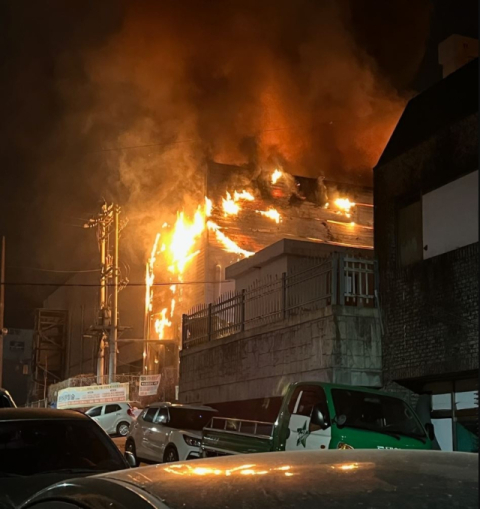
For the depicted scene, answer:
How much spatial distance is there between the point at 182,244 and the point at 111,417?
7554 mm

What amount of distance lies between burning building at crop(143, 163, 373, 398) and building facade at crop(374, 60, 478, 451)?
46.8ft

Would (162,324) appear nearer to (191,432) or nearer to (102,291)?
(102,291)

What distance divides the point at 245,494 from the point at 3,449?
192 inches

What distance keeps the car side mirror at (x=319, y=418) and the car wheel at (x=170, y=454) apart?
5368mm

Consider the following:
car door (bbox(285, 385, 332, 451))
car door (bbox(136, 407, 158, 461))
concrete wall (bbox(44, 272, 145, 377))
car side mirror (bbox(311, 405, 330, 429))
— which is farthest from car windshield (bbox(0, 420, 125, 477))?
concrete wall (bbox(44, 272, 145, 377))

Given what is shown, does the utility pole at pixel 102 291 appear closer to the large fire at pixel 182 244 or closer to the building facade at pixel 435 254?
the large fire at pixel 182 244

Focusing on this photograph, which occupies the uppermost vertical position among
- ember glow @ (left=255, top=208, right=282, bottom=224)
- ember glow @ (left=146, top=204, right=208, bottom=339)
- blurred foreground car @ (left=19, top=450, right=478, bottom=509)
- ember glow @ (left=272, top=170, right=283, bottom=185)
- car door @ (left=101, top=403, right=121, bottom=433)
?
ember glow @ (left=272, top=170, right=283, bottom=185)

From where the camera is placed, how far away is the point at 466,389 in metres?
12.4

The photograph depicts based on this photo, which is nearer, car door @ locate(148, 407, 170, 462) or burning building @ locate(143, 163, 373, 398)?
car door @ locate(148, 407, 170, 462)

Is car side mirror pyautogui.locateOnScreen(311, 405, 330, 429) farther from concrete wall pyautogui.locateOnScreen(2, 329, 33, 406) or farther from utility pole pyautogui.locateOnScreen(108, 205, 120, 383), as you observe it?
concrete wall pyautogui.locateOnScreen(2, 329, 33, 406)

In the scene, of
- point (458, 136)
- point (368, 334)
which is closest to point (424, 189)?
point (458, 136)

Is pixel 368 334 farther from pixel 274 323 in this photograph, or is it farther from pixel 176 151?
pixel 176 151

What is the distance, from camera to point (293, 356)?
1473cm

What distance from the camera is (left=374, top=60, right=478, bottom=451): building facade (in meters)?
12.1
